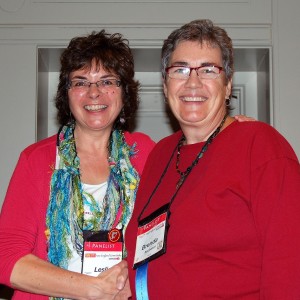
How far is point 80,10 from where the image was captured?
3.33m

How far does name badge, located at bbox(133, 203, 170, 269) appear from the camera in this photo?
184 cm

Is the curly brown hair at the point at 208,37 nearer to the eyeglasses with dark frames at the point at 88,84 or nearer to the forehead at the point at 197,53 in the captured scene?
the forehead at the point at 197,53

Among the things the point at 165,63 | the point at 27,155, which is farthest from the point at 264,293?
the point at 27,155

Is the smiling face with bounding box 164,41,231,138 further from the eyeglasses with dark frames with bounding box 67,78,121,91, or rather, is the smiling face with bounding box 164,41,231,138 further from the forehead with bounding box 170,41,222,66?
the eyeglasses with dark frames with bounding box 67,78,121,91

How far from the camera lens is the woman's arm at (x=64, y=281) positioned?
2.03 m

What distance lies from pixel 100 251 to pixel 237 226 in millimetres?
650

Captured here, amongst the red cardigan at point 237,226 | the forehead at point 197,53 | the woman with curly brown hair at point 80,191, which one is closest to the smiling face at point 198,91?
the forehead at point 197,53

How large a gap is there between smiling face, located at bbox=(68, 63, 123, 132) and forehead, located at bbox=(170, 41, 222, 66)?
1.37 ft

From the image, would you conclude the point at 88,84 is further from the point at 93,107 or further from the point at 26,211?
the point at 26,211

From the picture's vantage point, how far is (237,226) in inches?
67.1

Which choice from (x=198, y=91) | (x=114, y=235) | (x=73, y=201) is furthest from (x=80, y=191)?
(x=198, y=91)

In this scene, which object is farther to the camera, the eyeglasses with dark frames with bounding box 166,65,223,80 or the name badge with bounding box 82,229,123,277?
the name badge with bounding box 82,229,123,277

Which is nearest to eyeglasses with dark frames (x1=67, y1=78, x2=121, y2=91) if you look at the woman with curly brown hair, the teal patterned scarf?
the woman with curly brown hair

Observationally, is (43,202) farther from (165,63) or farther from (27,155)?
(165,63)
